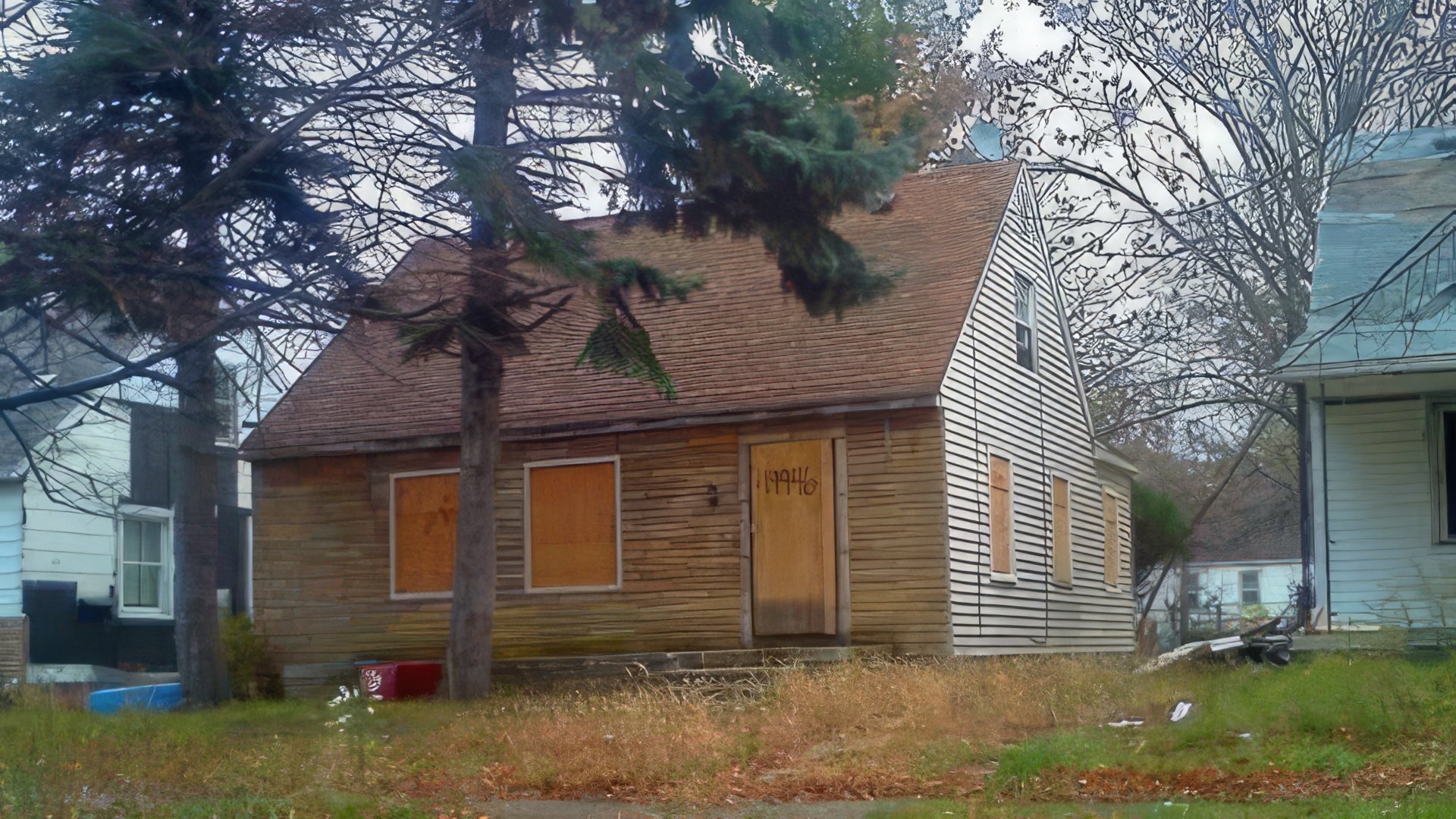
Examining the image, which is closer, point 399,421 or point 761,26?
point 761,26

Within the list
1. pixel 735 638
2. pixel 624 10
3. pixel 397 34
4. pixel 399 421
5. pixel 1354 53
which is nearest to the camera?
pixel 397 34

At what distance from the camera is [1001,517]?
2038cm

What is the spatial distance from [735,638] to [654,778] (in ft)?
27.4

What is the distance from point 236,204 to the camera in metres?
11.8

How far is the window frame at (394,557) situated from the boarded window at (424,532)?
0.07 ft

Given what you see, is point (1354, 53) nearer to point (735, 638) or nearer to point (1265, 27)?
point (1265, 27)

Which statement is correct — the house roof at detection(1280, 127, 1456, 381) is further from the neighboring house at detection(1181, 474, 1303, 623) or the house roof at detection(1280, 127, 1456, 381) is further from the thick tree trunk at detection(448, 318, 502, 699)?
the neighboring house at detection(1181, 474, 1303, 623)

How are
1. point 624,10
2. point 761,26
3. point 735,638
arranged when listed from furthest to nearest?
point 735,638, point 761,26, point 624,10

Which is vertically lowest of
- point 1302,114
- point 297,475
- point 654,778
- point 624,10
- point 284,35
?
point 654,778

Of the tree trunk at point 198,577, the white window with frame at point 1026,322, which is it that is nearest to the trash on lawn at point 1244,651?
the white window with frame at point 1026,322

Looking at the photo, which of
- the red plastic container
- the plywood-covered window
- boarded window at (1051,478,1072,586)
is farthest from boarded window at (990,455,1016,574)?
the red plastic container

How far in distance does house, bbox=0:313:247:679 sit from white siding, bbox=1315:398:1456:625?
1360 centimetres

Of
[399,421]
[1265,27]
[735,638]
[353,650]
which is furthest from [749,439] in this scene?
[1265,27]

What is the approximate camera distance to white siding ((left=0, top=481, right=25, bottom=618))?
68.8 feet
